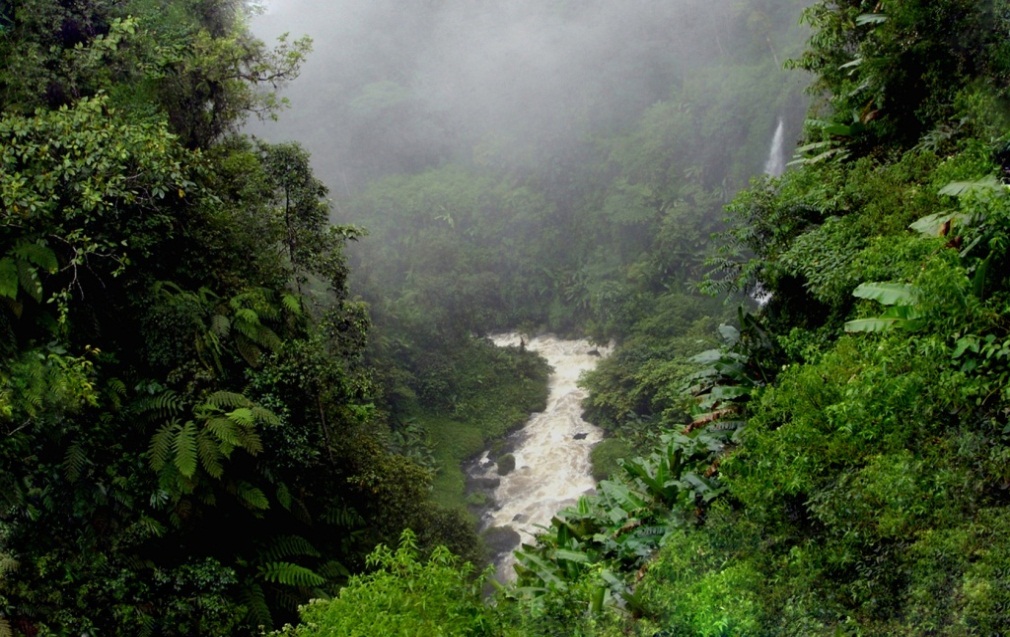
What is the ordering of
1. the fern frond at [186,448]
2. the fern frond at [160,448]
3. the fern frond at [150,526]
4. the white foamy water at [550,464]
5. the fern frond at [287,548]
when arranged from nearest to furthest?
the fern frond at [150,526], the fern frond at [186,448], the fern frond at [160,448], the fern frond at [287,548], the white foamy water at [550,464]

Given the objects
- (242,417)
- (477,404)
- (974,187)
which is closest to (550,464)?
(477,404)

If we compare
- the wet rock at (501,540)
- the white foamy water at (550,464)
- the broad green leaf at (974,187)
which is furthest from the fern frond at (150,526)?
the wet rock at (501,540)

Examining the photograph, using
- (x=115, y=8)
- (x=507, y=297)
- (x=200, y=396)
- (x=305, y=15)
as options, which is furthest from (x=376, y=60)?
(x=200, y=396)

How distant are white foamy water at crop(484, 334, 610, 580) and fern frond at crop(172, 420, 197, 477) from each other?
6.98m

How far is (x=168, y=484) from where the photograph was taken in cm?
616

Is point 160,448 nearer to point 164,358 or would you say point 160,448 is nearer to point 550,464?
point 164,358

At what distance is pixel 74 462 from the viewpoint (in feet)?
19.3

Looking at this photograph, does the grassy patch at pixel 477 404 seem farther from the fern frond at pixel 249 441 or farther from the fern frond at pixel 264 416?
the fern frond at pixel 249 441

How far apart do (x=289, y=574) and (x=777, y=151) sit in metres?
22.5

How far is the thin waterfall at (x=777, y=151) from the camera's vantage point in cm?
2228

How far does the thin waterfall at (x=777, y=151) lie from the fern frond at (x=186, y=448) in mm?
21389

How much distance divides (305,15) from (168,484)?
147 ft

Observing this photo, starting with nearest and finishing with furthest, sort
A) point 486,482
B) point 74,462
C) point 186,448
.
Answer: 1. point 74,462
2. point 186,448
3. point 486,482

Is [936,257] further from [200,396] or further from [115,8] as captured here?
[115,8]
